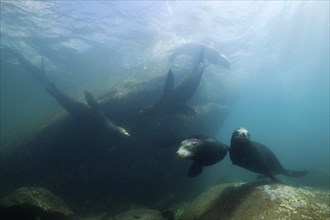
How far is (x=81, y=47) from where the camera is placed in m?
24.0

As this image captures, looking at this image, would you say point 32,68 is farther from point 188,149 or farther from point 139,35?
point 188,149

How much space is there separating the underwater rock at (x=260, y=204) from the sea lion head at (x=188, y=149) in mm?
1375

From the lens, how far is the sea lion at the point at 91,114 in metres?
12.0

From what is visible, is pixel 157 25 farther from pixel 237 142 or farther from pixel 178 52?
pixel 237 142

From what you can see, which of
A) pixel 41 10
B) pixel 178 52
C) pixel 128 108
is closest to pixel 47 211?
pixel 128 108

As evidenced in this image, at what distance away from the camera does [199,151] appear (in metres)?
5.91

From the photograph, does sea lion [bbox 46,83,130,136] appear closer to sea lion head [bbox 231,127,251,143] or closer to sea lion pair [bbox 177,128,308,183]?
sea lion pair [bbox 177,128,308,183]

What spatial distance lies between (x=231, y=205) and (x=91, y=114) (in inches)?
323

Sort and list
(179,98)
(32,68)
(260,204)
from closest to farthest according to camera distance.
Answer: (260,204) < (179,98) < (32,68)

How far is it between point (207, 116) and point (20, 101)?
36.6 metres

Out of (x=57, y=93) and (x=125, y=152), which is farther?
(x=125, y=152)

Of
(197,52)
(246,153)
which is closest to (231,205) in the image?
(246,153)

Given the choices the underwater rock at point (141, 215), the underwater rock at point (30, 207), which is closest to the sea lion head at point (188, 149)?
the underwater rock at point (141, 215)

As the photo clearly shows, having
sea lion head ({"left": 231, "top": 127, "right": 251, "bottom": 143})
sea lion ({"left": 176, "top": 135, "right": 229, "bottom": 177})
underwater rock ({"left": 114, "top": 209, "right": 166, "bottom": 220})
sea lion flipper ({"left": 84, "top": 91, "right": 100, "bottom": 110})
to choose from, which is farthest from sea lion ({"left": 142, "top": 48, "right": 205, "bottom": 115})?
sea lion head ({"left": 231, "top": 127, "right": 251, "bottom": 143})
